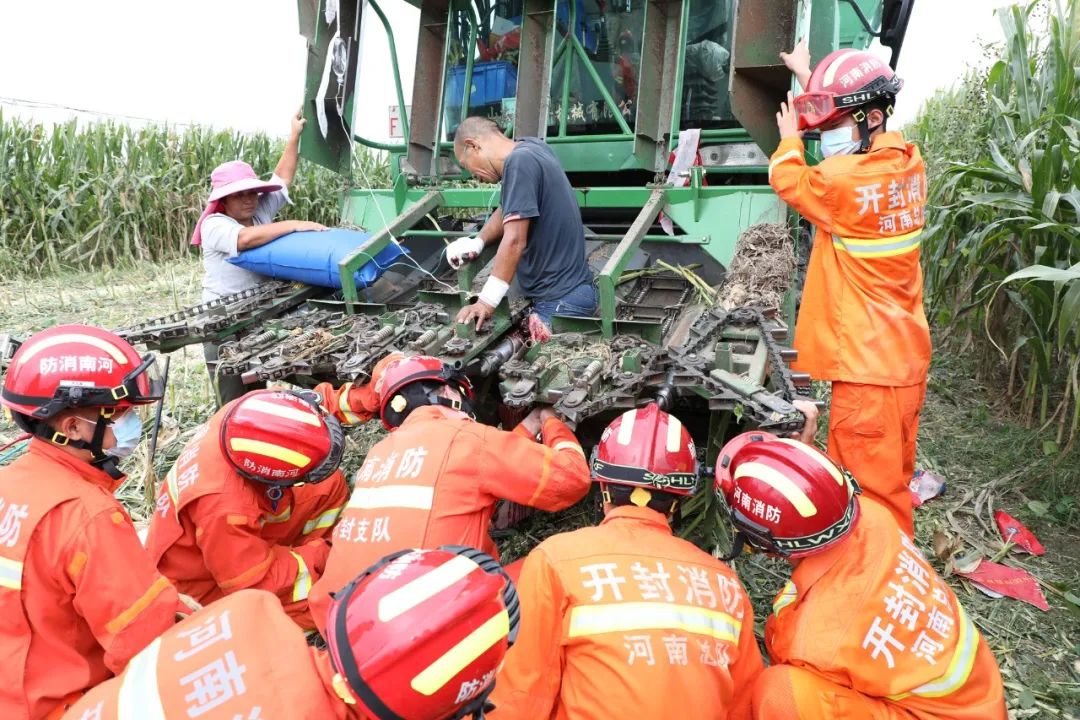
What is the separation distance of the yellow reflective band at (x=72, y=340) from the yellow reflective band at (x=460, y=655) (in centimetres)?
148

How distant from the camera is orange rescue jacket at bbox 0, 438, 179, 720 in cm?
186

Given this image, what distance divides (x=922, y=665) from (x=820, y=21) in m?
3.31

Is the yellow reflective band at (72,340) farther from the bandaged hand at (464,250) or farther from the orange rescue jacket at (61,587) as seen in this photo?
the bandaged hand at (464,250)

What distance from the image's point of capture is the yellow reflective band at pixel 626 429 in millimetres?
2217

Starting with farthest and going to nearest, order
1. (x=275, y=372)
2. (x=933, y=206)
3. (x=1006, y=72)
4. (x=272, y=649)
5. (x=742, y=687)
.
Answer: (x=933, y=206) → (x=1006, y=72) → (x=275, y=372) → (x=742, y=687) → (x=272, y=649)

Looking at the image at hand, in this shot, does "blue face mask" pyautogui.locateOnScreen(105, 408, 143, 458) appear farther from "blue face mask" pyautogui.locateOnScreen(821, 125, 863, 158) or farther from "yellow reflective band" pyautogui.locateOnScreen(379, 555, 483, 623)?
"blue face mask" pyautogui.locateOnScreen(821, 125, 863, 158)

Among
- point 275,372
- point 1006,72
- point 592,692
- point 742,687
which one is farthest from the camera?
point 1006,72

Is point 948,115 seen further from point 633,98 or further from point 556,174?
point 556,174

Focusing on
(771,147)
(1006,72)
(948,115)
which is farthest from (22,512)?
(948,115)

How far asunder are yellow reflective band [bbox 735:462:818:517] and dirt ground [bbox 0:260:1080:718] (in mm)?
1125

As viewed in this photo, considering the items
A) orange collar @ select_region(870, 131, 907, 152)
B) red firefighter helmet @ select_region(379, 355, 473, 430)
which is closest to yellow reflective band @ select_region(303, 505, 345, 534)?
red firefighter helmet @ select_region(379, 355, 473, 430)

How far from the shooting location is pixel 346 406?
3.21 metres

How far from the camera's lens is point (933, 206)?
4.91 m

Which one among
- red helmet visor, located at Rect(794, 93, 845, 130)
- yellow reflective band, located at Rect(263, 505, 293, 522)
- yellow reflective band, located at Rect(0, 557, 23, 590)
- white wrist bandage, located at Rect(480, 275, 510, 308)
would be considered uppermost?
red helmet visor, located at Rect(794, 93, 845, 130)
